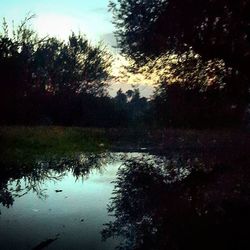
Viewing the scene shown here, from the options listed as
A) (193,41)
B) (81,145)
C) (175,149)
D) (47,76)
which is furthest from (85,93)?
(193,41)

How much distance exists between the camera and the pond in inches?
279

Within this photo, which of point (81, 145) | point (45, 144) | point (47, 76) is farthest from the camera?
point (47, 76)

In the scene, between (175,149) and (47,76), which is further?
(47,76)

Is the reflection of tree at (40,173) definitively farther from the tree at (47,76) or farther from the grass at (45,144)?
the tree at (47,76)

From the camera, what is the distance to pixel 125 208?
364 inches

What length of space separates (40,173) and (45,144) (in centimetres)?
1024

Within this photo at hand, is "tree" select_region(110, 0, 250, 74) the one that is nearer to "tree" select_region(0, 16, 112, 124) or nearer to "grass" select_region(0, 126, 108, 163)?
"grass" select_region(0, 126, 108, 163)

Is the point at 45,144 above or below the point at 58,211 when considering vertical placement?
above

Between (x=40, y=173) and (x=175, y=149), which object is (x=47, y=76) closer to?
(x=175, y=149)

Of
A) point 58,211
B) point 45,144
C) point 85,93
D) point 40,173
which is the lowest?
point 58,211

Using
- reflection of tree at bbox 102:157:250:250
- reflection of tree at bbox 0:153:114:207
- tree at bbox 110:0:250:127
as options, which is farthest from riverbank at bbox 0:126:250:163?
reflection of tree at bbox 102:157:250:250

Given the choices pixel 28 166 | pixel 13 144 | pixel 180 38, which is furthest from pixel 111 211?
pixel 13 144

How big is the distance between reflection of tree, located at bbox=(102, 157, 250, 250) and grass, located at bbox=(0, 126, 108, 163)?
6944 mm

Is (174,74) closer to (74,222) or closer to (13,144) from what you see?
(13,144)
